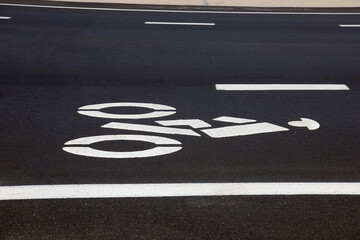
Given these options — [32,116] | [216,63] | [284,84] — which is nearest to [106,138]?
[32,116]

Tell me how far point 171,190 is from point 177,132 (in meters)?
1.47

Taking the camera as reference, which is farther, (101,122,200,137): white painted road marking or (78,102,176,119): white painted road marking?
(78,102,176,119): white painted road marking

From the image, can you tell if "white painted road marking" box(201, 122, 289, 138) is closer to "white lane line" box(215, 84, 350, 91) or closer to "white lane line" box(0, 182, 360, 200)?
"white lane line" box(0, 182, 360, 200)

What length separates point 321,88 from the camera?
884cm

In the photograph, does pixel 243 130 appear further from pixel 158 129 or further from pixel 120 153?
pixel 120 153

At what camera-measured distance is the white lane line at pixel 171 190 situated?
5426mm

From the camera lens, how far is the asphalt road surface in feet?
16.6

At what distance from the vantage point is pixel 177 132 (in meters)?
6.95

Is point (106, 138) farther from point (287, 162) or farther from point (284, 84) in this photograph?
point (284, 84)

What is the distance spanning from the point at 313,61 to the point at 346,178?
15.5 feet

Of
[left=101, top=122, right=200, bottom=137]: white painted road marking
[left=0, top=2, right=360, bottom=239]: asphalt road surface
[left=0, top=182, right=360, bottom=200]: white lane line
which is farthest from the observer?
[left=101, top=122, right=200, bottom=137]: white painted road marking

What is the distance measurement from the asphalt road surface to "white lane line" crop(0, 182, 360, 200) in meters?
0.02

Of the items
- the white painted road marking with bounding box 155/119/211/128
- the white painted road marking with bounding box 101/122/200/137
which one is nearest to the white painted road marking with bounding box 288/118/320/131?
the white painted road marking with bounding box 155/119/211/128

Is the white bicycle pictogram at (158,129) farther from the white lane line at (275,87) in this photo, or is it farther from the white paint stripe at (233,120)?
the white lane line at (275,87)
